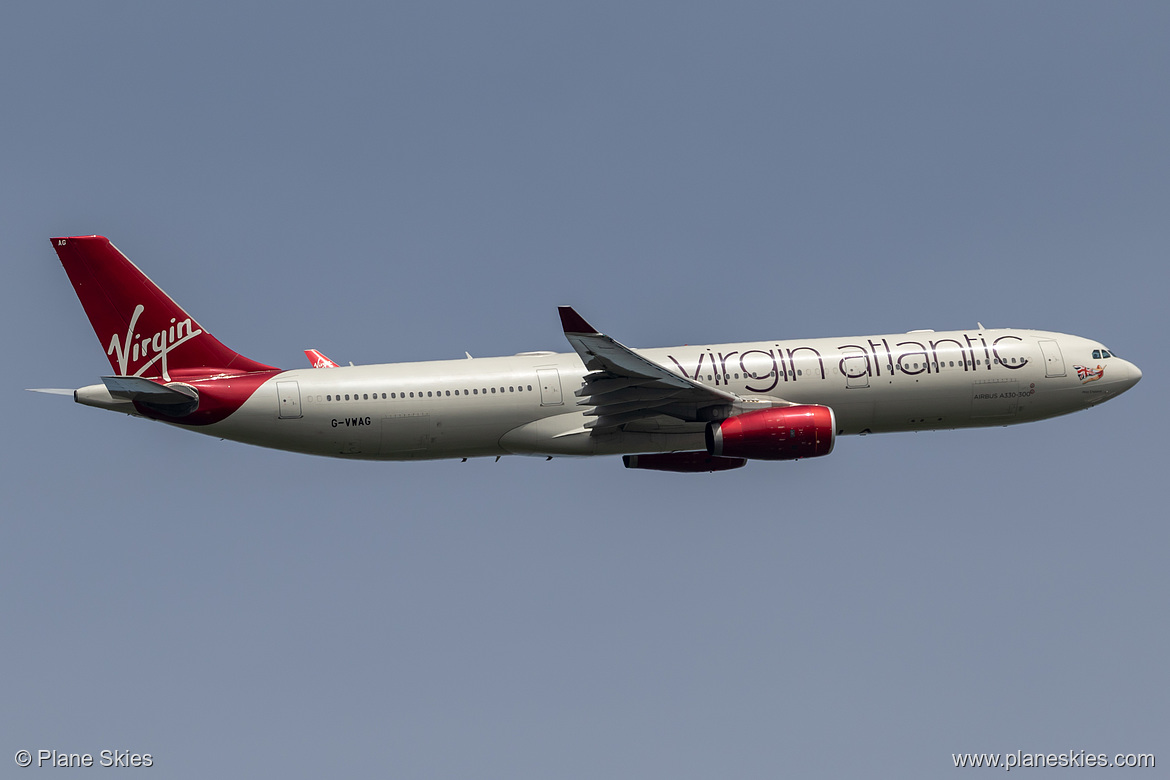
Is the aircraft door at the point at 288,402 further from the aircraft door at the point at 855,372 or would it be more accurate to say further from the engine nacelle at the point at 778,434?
the aircraft door at the point at 855,372

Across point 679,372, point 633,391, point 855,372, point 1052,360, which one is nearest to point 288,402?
point 633,391

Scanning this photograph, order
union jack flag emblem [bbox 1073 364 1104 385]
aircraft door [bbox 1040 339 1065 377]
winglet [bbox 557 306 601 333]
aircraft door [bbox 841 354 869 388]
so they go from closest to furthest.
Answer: winglet [bbox 557 306 601 333] < aircraft door [bbox 841 354 869 388] < aircraft door [bbox 1040 339 1065 377] < union jack flag emblem [bbox 1073 364 1104 385]

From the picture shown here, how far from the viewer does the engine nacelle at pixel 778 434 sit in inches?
2112

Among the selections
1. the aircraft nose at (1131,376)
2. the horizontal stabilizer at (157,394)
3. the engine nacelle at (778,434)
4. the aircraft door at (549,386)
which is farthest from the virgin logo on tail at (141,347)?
the aircraft nose at (1131,376)

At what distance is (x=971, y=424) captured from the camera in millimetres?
58688

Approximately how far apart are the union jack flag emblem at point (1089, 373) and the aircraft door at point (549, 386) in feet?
74.5

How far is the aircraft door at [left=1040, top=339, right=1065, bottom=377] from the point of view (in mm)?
58625

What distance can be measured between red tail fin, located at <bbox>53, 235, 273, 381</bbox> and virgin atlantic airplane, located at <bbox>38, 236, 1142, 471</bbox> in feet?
0.19

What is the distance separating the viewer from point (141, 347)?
180ft

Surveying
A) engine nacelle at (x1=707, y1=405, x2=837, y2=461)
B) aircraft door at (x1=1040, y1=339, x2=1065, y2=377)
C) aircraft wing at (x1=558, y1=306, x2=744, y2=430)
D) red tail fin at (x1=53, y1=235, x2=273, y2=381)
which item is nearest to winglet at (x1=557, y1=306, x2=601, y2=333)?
aircraft wing at (x1=558, y1=306, x2=744, y2=430)

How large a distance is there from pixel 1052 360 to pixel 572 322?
22458mm

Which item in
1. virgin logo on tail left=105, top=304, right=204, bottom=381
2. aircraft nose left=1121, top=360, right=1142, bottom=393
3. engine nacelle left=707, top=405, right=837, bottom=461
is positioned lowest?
→ engine nacelle left=707, top=405, right=837, bottom=461

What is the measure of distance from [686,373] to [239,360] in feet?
59.9

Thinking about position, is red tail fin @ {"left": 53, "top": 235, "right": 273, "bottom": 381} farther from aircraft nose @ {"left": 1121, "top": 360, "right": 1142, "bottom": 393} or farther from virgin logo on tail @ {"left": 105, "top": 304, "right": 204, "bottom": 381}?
aircraft nose @ {"left": 1121, "top": 360, "right": 1142, "bottom": 393}
